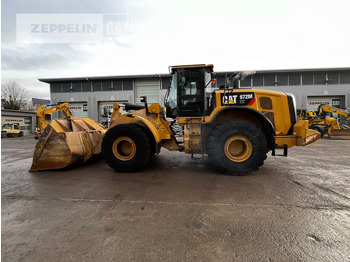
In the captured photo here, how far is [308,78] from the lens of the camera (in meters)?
20.8

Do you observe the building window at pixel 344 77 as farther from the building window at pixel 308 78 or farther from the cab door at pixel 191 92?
the cab door at pixel 191 92

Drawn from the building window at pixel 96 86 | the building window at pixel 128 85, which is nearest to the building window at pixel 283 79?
the building window at pixel 128 85

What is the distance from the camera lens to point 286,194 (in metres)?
2.91

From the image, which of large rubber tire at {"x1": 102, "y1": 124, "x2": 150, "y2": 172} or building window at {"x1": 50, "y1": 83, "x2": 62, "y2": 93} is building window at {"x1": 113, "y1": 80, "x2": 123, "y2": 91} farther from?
large rubber tire at {"x1": 102, "y1": 124, "x2": 150, "y2": 172}

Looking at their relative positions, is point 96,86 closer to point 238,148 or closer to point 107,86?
point 107,86

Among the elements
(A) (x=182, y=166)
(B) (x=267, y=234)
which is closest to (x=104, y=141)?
(A) (x=182, y=166)

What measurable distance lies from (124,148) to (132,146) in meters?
0.28

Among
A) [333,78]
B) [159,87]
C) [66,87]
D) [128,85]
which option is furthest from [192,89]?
[66,87]

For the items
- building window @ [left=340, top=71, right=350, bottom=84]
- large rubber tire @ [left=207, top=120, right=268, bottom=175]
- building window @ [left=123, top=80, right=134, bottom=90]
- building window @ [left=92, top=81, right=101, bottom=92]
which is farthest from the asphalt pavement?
building window @ [left=340, top=71, right=350, bottom=84]

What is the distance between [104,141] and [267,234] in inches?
142

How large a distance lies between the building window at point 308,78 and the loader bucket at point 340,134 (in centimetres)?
1037

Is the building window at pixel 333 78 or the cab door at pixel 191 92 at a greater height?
the building window at pixel 333 78

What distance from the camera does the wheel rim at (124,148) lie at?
420 centimetres

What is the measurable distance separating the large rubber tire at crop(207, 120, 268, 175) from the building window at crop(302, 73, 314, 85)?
22.4 m
